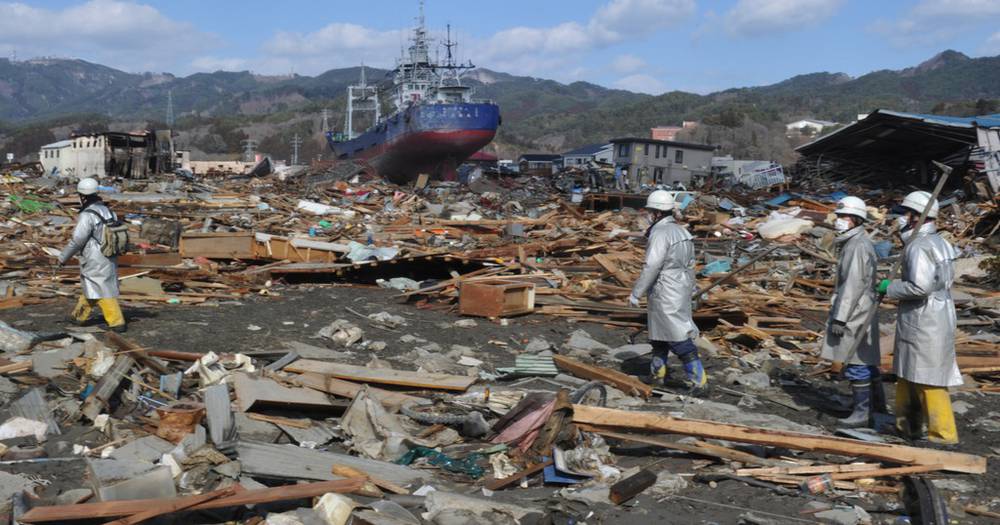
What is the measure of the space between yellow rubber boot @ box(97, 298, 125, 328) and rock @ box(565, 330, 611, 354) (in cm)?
456

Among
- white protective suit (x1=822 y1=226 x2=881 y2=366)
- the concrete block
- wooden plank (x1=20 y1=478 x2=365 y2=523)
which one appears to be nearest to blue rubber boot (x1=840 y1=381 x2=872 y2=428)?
white protective suit (x1=822 y1=226 x2=881 y2=366)

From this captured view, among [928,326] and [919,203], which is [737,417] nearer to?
[928,326]

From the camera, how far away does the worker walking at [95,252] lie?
23.4ft

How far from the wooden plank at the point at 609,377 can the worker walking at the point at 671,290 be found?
0.40 m

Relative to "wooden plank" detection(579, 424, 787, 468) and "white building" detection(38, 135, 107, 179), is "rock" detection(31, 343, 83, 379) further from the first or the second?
"white building" detection(38, 135, 107, 179)

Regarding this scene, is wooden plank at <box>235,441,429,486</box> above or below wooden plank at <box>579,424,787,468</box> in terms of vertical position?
below

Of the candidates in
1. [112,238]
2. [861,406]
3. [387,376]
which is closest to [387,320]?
[387,376]

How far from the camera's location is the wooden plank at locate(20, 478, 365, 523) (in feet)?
11.4

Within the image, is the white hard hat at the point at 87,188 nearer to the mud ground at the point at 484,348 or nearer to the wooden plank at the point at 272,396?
the mud ground at the point at 484,348

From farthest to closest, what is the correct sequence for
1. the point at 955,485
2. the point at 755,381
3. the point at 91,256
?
the point at 91,256, the point at 755,381, the point at 955,485

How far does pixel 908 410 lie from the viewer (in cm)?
527

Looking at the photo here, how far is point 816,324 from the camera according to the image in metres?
9.28

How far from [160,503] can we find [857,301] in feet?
15.2

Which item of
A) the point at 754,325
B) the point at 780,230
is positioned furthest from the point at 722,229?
the point at 754,325
